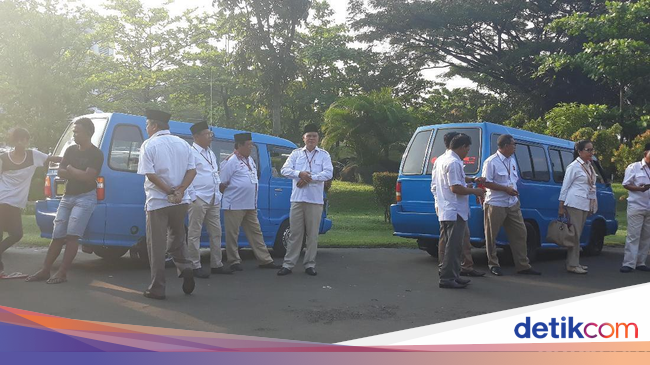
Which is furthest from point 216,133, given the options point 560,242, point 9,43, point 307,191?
point 9,43

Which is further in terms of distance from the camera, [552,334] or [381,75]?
[381,75]

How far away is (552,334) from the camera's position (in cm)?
584

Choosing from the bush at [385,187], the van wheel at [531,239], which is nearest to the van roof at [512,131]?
the van wheel at [531,239]

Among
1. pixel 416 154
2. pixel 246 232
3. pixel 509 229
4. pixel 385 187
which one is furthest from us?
pixel 385 187

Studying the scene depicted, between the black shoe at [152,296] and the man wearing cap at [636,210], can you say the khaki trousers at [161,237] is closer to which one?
the black shoe at [152,296]

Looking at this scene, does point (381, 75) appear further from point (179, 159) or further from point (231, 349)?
point (231, 349)

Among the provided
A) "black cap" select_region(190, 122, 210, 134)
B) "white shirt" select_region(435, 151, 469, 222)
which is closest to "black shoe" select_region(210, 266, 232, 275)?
"black cap" select_region(190, 122, 210, 134)

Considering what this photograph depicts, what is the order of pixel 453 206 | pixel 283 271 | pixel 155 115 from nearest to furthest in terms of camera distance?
pixel 155 115
pixel 453 206
pixel 283 271

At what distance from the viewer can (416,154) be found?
408 inches

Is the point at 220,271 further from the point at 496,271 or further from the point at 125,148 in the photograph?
the point at 496,271

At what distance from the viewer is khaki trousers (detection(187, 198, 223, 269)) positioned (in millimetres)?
8430

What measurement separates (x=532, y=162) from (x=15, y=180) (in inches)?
296

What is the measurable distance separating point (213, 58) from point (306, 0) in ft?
32.7

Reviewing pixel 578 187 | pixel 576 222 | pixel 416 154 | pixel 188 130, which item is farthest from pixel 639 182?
pixel 188 130
